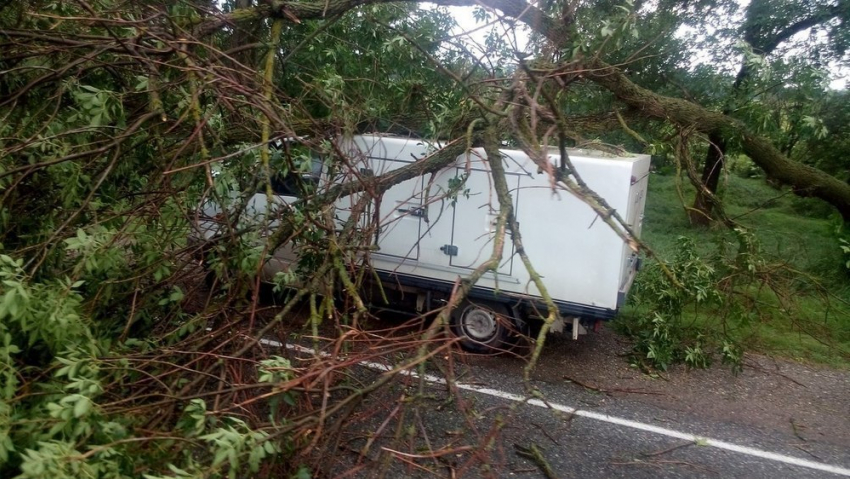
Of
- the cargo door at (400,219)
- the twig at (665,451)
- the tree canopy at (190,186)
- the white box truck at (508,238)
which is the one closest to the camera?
the tree canopy at (190,186)

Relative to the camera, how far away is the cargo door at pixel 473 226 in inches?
273

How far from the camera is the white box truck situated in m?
6.55

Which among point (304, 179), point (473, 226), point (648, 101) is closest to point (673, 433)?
point (473, 226)

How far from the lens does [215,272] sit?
4348mm

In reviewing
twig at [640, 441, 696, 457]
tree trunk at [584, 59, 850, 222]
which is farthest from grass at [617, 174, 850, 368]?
twig at [640, 441, 696, 457]

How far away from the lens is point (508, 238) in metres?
6.97

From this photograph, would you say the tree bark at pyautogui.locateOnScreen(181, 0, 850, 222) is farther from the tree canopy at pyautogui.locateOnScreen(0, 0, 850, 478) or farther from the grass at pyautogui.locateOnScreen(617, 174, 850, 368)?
the grass at pyautogui.locateOnScreen(617, 174, 850, 368)

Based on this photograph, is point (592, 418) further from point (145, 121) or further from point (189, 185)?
point (145, 121)

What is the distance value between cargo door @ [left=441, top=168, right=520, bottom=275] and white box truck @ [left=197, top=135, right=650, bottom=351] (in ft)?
0.03

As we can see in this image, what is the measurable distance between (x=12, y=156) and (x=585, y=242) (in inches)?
190

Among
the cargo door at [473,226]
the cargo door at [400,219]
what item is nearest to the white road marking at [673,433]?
the cargo door at [473,226]

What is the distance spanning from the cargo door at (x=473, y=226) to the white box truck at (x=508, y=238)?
0.03ft

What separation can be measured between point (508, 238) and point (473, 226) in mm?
385

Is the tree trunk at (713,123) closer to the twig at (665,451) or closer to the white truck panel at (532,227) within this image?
the white truck panel at (532,227)
